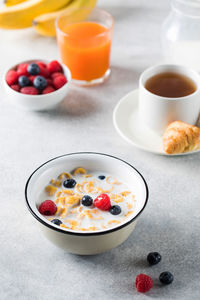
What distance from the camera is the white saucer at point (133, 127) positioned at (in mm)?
1426

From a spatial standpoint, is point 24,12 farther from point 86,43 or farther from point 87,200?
point 87,200

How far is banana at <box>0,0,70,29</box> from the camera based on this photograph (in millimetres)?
1946

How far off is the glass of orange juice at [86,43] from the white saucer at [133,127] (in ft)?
0.69

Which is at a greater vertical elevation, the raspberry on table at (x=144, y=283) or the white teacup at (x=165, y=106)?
the white teacup at (x=165, y=106)

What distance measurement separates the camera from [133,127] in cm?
150

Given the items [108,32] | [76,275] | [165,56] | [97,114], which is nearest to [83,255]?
[76,275]

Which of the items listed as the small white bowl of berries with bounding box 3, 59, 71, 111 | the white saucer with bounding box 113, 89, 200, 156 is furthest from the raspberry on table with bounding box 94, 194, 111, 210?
the small white bowl of berries with bounding box 3, 59, 71, 111

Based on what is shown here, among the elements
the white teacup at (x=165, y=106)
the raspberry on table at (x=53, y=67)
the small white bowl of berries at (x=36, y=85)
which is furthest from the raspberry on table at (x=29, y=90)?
the white teacup at (x=165, y=106)

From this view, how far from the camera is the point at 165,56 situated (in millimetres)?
1873

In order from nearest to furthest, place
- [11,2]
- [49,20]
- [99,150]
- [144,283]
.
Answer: [144,283], [99,150], [49,20], [11,2]

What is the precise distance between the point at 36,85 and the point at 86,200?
2.08ft

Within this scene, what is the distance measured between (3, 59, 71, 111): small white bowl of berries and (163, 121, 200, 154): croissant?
0.45 metres

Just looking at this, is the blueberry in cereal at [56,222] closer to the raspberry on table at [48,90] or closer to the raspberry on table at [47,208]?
the raspberry on table at [47,208]

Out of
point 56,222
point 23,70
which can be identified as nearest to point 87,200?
point 56,222
